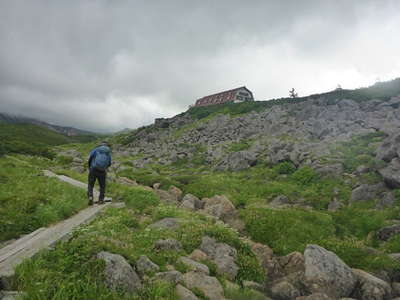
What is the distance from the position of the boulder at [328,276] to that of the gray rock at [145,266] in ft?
16.5

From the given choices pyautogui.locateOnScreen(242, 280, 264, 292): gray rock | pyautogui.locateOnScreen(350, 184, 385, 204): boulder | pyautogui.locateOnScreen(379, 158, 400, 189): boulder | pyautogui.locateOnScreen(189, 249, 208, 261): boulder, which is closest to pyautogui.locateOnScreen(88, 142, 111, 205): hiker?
pyautogui.locateOnScreen(189, 249, 208, 261): boulder

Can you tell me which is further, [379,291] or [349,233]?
[349,233]

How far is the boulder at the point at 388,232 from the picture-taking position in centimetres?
1345

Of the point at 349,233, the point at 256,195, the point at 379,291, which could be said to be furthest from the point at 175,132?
the point at 379,291

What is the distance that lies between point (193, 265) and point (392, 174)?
667 inches

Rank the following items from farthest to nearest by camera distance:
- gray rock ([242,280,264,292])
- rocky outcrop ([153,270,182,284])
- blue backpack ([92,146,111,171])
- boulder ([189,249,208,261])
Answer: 1. blue backpack ([92,146,111,171])
2. boulder ([189,249,208,261])
3. gray rock ([242,280,264,292])
4. rocky outcrop ([153,270,182,284])

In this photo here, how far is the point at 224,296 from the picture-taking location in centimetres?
713

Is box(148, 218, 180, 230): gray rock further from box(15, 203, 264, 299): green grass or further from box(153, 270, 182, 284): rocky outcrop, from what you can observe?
box(153, 270, 182, 284): rocky outcrop

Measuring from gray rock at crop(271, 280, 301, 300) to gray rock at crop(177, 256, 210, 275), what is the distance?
7.32 ft

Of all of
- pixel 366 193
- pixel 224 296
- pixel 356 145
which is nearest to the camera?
pixel 224 296

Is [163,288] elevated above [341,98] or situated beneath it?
situated beneath

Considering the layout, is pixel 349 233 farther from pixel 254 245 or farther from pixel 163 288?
pixel 163 288

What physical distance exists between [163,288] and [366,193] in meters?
17.6

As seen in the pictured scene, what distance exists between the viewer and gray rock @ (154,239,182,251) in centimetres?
907
